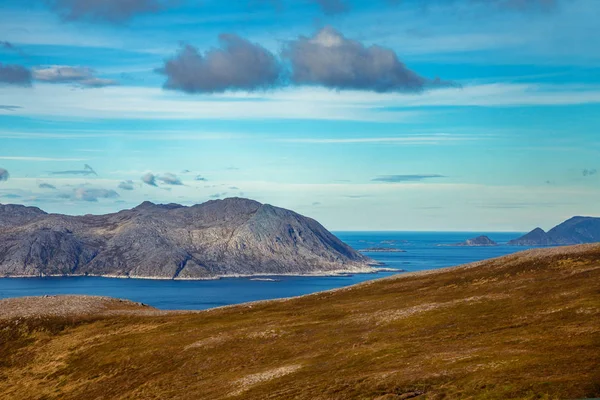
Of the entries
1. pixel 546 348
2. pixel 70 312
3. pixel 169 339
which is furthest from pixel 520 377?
pixel 70 312

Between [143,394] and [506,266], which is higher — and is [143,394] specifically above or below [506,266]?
below

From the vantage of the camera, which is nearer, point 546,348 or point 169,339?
point 546,348

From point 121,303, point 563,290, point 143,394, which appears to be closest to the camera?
point 143,394

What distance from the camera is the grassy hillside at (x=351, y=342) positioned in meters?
56.8

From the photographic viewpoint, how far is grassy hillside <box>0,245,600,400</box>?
5684 centimetres

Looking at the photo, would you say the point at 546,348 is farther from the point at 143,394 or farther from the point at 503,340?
the point at 143,394

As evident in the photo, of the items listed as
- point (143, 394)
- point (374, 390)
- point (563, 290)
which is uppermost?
point (563, 290)

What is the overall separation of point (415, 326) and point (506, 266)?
36566mm

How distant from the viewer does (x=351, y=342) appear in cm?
7862

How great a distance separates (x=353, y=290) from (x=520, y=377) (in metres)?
71.3

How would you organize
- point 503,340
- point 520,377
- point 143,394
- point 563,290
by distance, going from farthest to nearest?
point 563,290 < point 143,394 < point 503,340 < point 520,377

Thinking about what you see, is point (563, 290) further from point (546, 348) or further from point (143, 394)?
point (143, 394)

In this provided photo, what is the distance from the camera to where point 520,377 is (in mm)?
52781

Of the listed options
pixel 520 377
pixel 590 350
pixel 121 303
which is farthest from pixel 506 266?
pixel 121 303
